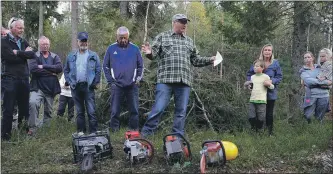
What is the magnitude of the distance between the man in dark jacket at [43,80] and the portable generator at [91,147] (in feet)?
6.95

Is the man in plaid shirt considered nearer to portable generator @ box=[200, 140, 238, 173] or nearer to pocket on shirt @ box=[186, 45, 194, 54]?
pocket on shirt @ box=[186, 45, 194, 54]

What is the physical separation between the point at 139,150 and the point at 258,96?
107 inches

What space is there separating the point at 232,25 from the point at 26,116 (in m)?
8.47

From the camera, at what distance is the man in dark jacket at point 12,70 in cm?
579

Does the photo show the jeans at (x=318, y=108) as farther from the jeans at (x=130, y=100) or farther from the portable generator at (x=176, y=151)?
the portable generator at (x=176, y=151)

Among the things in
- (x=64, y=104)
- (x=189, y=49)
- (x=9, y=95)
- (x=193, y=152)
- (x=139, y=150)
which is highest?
(x=189, y=49)

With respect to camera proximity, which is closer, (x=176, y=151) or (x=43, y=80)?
(x=176, y=151)

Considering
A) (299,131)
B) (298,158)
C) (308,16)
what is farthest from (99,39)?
(298,158)

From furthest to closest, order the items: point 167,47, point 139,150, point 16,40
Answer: point 16,40 < point 167,47 < point 139,150

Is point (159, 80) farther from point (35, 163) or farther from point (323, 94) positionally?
point (323, 94)

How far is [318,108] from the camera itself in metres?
7.78

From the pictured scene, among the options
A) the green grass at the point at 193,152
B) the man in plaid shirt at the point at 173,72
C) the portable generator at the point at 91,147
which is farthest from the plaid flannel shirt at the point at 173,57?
the portable generator at the point at 91,147

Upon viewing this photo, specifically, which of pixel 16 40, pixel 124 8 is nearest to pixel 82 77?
pixel 16 40

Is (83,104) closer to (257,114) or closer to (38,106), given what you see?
(38,106)
